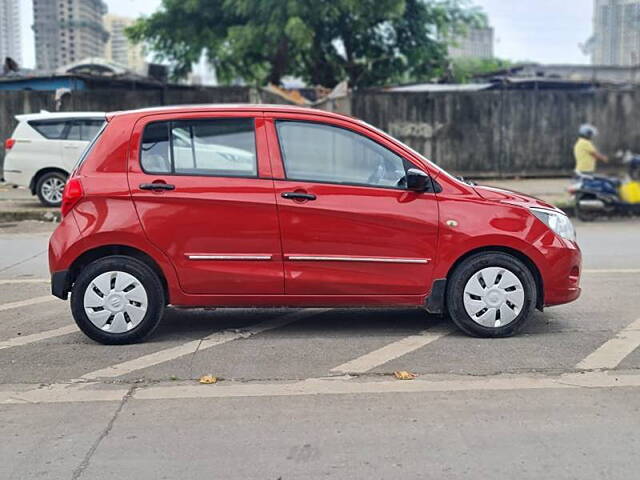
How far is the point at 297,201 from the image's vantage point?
18.6ft

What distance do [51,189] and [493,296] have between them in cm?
1059

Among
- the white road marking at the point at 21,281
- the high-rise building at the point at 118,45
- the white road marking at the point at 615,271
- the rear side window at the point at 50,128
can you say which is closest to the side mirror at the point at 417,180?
the white road marking at the point at 615,271

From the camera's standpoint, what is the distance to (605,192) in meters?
13.4

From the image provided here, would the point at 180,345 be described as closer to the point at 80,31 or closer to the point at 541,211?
the point at 541,211

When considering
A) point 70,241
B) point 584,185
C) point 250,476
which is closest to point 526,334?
point 250,476

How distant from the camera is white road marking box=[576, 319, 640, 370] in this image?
528 centimetres

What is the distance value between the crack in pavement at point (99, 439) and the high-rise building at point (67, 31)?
27.3 meters

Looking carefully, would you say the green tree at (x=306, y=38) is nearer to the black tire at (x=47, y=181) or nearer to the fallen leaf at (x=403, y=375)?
the black tire at (x=47, y=181)

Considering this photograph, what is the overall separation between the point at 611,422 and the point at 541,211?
6.70 ft

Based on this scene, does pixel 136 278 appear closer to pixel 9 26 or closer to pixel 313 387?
pixel 313 387

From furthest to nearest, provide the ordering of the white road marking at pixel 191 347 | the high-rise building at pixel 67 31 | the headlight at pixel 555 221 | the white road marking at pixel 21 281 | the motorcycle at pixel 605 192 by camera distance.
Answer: the high-rise building at pixel 67 31 → the motorcycle at pixel 605 192 → the white road marking at pixel 21 281 → the headlight at pixel 555 221 → the white road marking at pixel 191 347

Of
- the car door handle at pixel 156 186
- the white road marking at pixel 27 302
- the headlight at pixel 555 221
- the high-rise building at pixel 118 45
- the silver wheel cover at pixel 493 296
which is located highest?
the high-rise building at pixel 118 45

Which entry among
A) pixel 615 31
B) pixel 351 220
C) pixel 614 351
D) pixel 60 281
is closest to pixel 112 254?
pixel 60 281

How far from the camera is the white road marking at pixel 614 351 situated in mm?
5284
